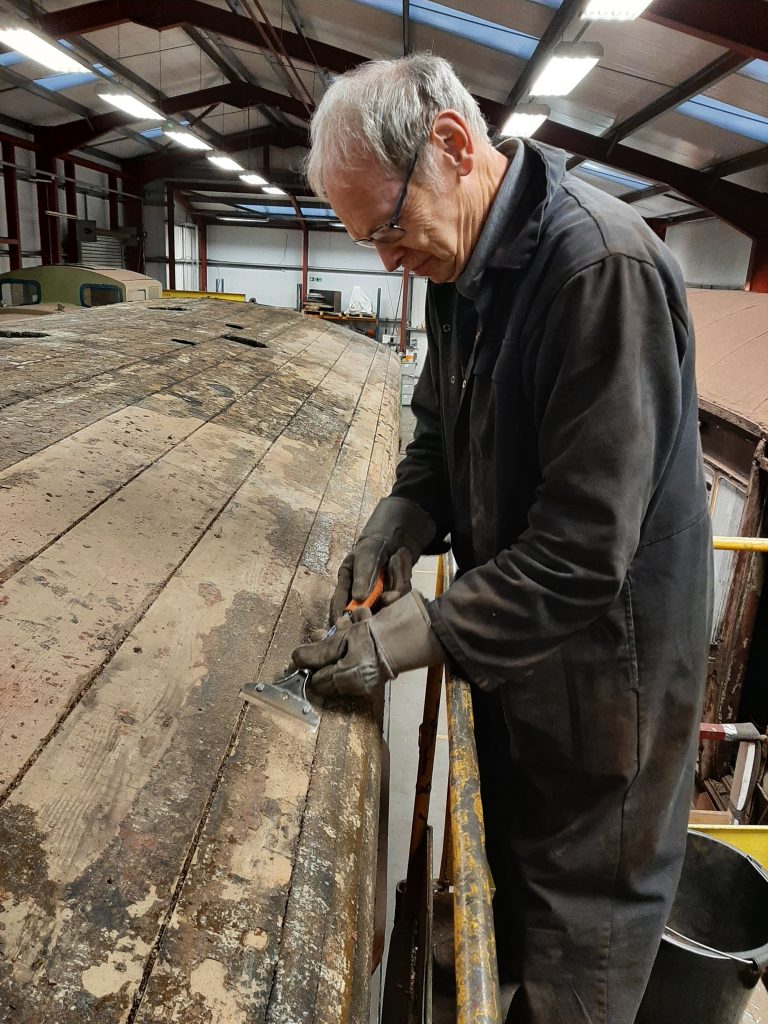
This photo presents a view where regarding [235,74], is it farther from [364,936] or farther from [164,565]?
[364,936]

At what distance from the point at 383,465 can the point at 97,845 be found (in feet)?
8.47

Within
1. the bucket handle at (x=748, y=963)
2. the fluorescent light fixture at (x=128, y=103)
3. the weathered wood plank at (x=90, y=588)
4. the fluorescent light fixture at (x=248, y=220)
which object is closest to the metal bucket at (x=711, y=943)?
the bucket handle at (x=748, y=963)

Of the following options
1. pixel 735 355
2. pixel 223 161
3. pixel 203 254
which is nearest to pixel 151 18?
pixel 223 161

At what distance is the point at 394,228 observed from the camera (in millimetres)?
1377

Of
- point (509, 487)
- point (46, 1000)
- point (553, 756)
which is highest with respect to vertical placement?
point (509, 487)

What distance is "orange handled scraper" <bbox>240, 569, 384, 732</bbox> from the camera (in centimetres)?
138

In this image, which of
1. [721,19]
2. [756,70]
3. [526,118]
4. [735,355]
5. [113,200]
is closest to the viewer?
[721,19]

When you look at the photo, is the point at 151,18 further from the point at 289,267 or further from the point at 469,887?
the point at 289,267

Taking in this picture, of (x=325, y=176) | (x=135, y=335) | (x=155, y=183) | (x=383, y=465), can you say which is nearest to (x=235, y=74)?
(x=155, y=183)

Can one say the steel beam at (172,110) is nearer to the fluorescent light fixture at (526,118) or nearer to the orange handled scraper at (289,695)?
the fluorescent light fixture at (526,118)

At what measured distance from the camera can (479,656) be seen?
4.44ft

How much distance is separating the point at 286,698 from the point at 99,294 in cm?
995

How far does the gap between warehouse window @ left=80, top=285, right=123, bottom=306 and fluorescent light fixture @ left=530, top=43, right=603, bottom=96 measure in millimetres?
6060

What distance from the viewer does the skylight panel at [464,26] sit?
6.86 metres
